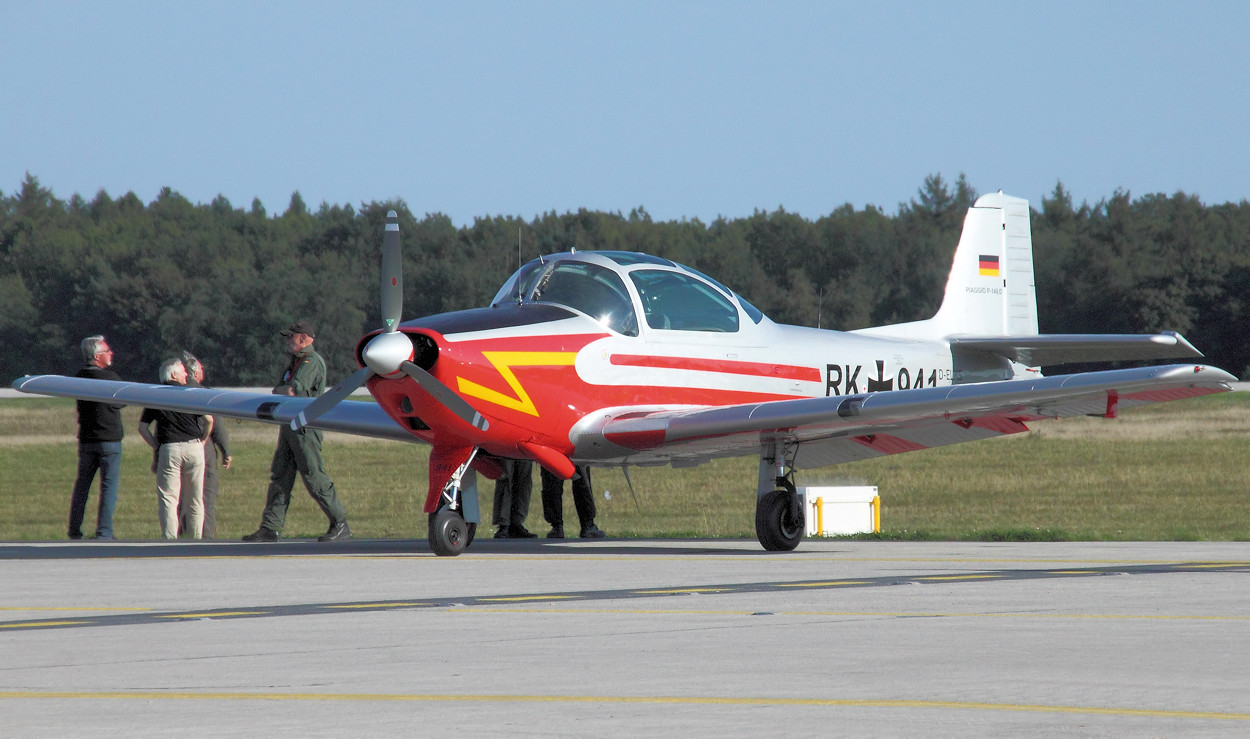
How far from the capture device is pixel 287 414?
13812 mm

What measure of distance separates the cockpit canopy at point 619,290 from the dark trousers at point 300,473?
2482mm

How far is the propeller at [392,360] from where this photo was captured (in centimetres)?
1114

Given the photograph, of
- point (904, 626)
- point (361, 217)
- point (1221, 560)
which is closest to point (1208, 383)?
point (1221, 560)

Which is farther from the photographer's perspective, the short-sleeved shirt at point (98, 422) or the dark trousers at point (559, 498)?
the short-sleeved shirt at point (98, 422)

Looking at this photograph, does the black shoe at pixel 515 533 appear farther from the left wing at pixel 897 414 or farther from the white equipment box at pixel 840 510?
the white equipment box at pixel 840 510

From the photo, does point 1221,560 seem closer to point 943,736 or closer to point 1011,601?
point 1011,601

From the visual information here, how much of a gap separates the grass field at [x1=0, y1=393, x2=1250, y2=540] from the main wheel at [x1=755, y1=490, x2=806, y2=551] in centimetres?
228

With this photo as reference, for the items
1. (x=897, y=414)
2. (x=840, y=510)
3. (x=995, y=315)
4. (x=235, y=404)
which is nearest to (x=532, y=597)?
(x=897, y=414)

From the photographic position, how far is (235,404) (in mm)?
14062

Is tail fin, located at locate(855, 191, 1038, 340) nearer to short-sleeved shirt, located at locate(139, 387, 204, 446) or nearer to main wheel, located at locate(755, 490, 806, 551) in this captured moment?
main wheel, located at locate(755, 490, 806, 551)

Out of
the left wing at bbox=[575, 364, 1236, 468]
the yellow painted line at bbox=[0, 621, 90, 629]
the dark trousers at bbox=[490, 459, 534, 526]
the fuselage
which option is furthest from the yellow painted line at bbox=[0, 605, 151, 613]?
the dark trousers at bbox=[490, 459, 534, 526]

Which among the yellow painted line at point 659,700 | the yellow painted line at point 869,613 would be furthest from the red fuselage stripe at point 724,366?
the yellow painted line at point 659,700

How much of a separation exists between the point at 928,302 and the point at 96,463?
78640mm

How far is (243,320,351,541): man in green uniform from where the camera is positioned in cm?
1412
